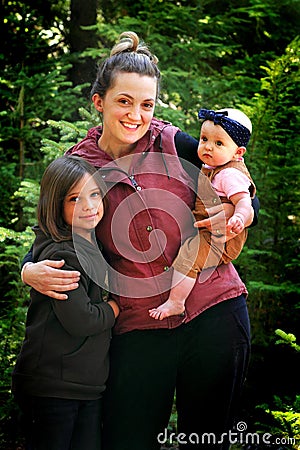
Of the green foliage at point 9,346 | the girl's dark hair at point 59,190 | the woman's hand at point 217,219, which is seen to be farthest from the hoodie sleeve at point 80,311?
the green foliage at point 9,346

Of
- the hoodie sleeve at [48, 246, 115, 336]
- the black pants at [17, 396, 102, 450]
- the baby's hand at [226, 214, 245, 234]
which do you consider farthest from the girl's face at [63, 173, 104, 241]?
the black pants at [17, 396, 102, 450]

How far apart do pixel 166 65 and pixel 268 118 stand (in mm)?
1319

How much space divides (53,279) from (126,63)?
92cm

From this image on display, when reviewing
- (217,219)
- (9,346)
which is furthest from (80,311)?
(9,346)

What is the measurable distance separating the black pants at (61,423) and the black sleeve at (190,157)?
1033mm

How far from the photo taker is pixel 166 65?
5.12m

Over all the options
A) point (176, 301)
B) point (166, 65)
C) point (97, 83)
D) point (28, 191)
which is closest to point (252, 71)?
point (166, 65)

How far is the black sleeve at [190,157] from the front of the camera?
238 cm

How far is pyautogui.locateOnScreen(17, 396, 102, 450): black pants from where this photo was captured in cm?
218

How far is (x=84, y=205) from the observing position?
2.20 m

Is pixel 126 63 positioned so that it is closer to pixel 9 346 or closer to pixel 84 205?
pixel 84 205

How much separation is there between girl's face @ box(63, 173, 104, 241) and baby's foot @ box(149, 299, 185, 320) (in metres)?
0.42

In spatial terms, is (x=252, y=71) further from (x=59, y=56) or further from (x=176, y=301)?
(x=176, y=301)

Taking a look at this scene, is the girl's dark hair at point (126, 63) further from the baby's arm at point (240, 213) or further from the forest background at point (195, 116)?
the forest background at point (195, 116)
